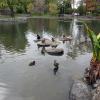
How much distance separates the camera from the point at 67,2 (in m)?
118


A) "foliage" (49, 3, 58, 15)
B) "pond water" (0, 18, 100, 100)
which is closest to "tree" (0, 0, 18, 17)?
"foliage" (49, 3, 58, 15)

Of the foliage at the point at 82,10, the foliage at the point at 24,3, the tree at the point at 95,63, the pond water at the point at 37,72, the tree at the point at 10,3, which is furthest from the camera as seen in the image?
the foliage at the point at 82,10

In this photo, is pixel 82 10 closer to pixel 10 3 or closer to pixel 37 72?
pixel 10 3

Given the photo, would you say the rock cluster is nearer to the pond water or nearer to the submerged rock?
the pond water

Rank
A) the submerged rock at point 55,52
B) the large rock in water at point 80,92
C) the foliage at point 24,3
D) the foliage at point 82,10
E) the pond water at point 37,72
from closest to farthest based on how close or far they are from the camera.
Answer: the large rock in water at point 80,92, the pond water at point 37,72, the submerged rock at point 55,52, the foliage at point 24,3, the foliage at point 82,10

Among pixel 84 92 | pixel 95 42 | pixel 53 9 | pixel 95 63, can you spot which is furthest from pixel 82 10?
pixel 84 92

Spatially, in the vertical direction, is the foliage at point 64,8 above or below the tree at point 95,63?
below

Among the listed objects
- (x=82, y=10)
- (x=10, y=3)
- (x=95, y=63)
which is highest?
(x=10, y=3)

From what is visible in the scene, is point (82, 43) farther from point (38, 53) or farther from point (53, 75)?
point (53, 75)

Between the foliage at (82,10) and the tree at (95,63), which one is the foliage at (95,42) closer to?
the tree at (95,63)

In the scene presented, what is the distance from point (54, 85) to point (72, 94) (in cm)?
369

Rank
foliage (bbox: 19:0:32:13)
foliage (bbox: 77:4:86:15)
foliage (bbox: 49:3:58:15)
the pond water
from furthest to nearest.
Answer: foliage (bbox: 49:3:58:15), foliage (bbox: 77:4:86:15), foliage (bbox: 19:0:32:13), the pond water

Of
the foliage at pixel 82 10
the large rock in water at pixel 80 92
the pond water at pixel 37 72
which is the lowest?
the foliage at pixel 82 10

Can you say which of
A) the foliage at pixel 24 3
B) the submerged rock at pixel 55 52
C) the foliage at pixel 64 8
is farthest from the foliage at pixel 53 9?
the submerged rock at pixel 55 52
